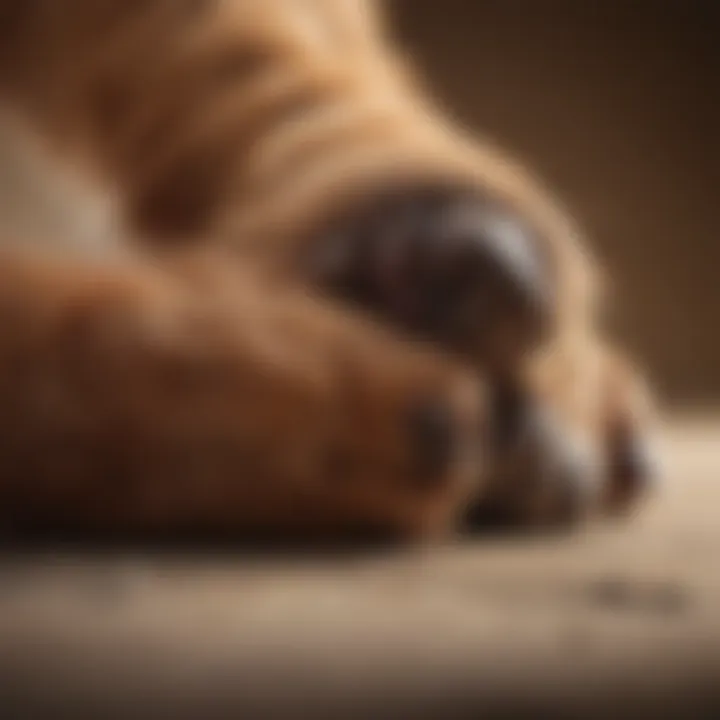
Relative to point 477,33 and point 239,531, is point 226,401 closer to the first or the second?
point 239,531

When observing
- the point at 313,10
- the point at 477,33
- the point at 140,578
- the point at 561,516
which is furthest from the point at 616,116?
the point at 140,578

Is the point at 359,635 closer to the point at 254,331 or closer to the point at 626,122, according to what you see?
the point at 254,331

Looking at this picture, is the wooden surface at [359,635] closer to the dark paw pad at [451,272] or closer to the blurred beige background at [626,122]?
the dark paw pad at [451,272]

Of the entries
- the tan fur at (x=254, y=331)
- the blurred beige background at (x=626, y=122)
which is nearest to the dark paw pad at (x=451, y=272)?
the tan fur at (x=254, y=331)

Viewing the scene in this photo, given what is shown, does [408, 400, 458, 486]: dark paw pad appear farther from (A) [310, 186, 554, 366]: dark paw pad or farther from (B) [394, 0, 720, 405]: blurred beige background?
(B) [394, 0, 720, 405]: blurred beige background

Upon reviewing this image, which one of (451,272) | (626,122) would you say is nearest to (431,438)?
(451,272)

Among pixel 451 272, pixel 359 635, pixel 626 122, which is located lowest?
pixel 359 635

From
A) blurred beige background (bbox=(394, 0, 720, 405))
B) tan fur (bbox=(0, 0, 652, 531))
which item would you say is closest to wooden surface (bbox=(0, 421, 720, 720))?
tan fur (bbox=(0, 0, 652, 531))
